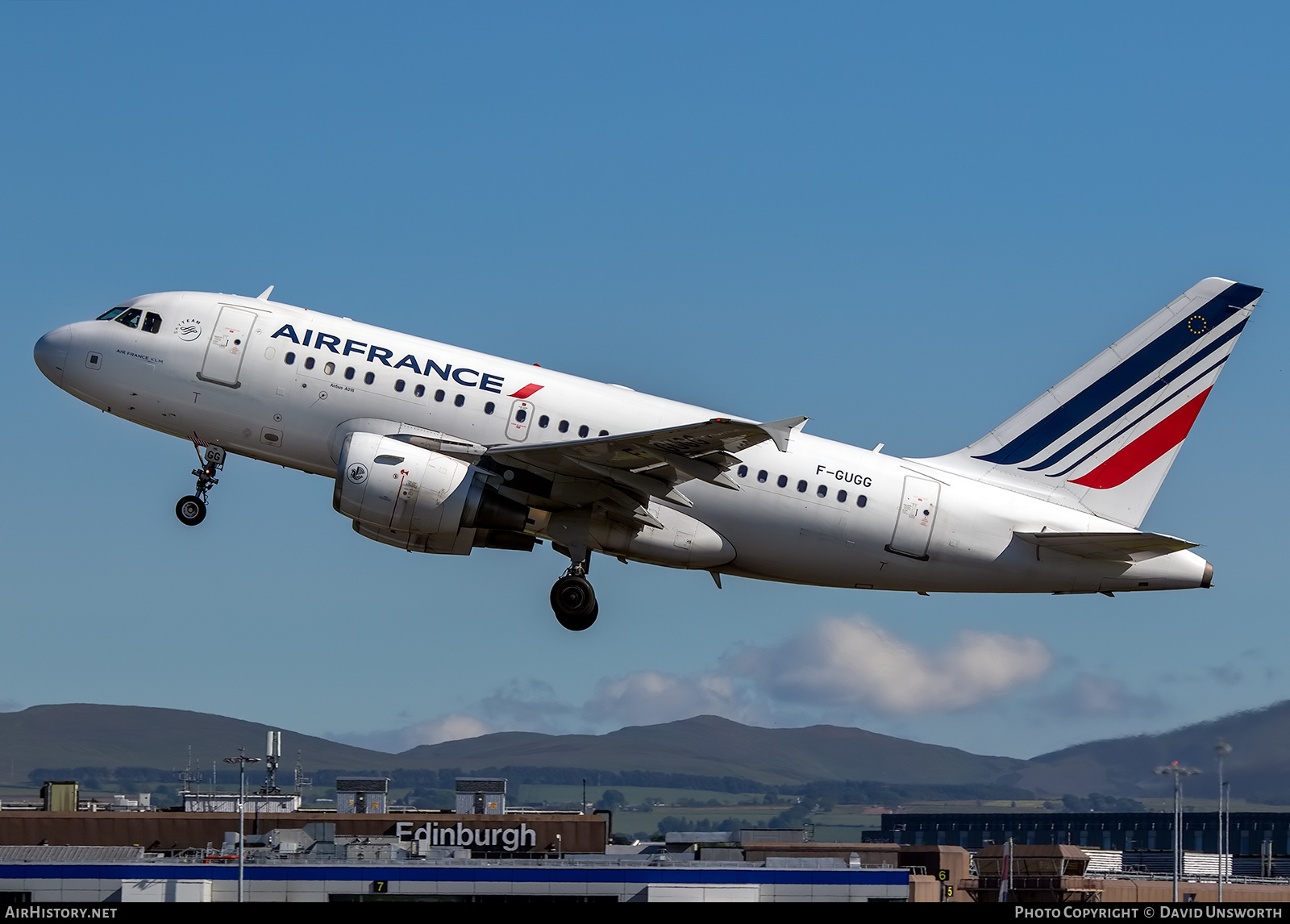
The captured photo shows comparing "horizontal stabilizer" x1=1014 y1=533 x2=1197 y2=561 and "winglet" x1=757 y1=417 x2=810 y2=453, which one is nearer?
"winglet" x1=757 y1=417 x2=810 y2=453

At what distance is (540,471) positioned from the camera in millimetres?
35812

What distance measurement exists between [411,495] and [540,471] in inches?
113

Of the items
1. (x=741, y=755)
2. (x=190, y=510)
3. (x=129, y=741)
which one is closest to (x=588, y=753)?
(x=741, y=755)

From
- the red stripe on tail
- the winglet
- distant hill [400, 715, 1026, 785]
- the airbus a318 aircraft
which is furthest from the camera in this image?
distant hill [400, 715, 1026, 785]

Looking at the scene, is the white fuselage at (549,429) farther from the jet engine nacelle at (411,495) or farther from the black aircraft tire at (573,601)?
the black aircraft tire at (573,601)

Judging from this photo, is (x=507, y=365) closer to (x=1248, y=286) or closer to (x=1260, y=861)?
(x=1248, y=286)

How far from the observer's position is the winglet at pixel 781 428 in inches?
1232

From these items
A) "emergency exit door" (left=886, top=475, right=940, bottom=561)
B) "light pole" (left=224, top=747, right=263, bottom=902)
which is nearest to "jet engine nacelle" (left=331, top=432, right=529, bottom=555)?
"emergency exit door" (left=886, top=475, right=940, bottom=561)

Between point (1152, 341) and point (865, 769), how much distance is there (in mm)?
58751

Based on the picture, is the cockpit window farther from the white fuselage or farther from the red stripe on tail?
the red stripe on tail

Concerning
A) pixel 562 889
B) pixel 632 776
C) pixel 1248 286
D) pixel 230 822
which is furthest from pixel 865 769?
pixel 1248 286

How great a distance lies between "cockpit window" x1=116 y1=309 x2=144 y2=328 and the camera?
38531 mm

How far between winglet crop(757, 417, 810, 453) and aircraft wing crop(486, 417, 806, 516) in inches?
→ 1.2

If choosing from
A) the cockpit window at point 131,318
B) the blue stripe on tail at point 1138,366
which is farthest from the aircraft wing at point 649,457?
the cockpit window at point 131,318
